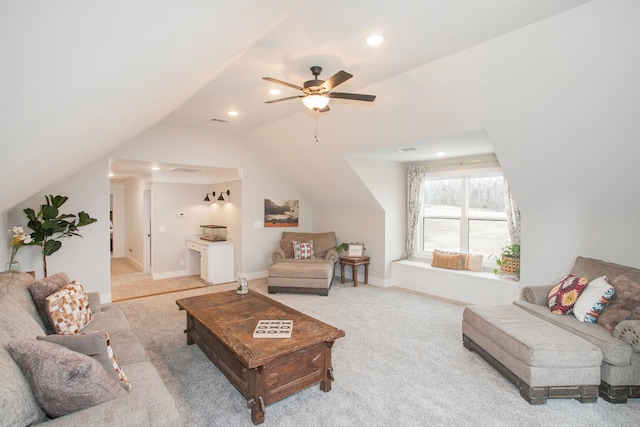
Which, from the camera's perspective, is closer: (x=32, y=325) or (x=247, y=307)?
(x=32, y=325)

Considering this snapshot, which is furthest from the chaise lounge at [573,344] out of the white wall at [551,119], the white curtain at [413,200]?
the white curtain at [413,200]

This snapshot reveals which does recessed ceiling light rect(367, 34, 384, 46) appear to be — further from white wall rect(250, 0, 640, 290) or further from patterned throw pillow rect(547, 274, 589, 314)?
patterned throw pillow rect(547, 274, 589, 314)

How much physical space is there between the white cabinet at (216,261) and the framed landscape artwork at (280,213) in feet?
3.08

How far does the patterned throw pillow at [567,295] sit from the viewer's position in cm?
319

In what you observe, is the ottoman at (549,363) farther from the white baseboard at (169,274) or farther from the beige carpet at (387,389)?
the white baseboard at (169,274)

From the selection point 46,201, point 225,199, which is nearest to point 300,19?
point 46,201

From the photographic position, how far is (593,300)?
301cm

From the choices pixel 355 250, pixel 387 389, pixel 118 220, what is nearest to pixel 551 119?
pixel 387 389

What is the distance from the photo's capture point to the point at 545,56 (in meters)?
2.64

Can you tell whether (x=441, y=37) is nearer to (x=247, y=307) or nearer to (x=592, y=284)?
(x=592, y=284)

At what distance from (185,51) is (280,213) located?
5451 millimetres

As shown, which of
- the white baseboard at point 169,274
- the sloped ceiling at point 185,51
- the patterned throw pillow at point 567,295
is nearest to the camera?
the sloped ceiling at point 185,51

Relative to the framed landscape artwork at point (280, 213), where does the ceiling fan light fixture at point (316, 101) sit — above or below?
above

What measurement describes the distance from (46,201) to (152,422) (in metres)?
4.37
